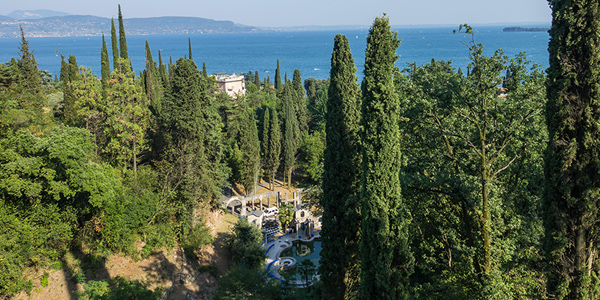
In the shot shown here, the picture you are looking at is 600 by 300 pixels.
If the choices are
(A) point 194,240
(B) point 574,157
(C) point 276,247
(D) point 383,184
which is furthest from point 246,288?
(C) point 276,247

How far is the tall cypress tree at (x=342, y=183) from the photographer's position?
1384 centimetres

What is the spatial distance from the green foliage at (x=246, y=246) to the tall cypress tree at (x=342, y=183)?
6.96 m

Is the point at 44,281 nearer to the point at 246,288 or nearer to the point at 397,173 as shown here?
the point at 246,288

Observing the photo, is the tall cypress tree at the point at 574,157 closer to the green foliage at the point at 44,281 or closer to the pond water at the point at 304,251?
the green foliage at the point at 44,281

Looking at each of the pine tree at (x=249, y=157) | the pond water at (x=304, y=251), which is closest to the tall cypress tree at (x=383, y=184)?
the pond water at (x=304, y=251)

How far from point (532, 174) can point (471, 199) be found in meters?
2.43

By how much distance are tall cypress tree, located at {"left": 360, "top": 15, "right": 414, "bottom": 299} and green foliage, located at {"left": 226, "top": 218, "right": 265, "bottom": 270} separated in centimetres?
1202

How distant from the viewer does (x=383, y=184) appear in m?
9.46

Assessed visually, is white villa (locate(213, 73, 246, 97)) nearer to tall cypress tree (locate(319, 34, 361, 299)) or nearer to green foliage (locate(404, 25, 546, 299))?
tall cypress tree (locate(319, 34, 361, 299))

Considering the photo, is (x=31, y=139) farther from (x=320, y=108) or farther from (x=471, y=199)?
(x=320, y=108)

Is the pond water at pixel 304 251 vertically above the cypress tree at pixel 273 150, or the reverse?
the cypress tree at pixel 273 150

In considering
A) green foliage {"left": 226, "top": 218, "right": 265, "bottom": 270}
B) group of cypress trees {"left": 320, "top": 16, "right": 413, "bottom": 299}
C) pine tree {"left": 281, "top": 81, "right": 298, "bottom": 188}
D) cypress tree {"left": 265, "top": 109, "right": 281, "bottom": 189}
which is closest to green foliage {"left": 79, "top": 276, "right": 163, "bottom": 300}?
green foliage {"left": 226, "top": 218, "right": 265, "bottom": 270}

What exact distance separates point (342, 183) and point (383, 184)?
14.8 feet

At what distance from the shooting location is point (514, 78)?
31.6ft
